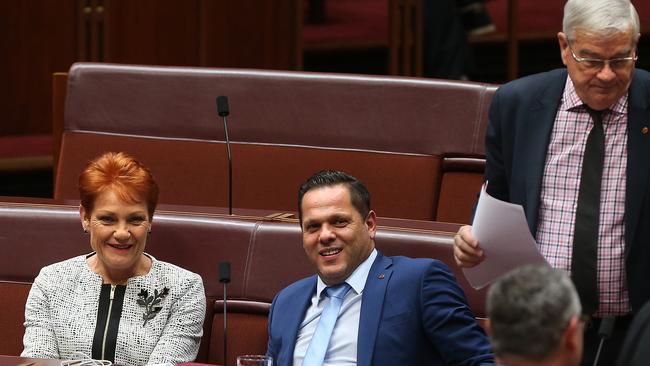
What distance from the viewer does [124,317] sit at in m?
1.43

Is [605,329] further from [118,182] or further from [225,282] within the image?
[118,182]

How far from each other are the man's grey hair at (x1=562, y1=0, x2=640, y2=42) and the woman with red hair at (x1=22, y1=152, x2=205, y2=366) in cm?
58

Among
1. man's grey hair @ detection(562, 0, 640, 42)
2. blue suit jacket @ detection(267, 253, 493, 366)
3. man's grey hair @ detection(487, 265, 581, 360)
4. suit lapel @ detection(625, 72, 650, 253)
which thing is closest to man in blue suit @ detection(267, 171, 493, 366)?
blue suit jacket @ detection(267, 253, 493, 366)

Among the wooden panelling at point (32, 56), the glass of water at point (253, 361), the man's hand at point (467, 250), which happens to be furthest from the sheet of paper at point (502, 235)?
the wooden panelling at point (32, 56)

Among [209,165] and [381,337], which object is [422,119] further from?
[381,337]

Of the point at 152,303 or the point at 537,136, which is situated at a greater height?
the point at 537,136

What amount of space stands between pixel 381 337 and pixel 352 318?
0.16 ft

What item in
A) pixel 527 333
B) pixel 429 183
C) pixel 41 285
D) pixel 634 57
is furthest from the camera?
pixel 429 183

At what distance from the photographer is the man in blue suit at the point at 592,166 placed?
3.52ft

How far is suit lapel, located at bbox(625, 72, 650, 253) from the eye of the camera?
1.10 metres

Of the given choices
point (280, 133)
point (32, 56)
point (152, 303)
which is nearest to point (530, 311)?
point (152, 303)

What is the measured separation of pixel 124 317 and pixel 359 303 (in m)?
0.28

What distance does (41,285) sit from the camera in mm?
1451

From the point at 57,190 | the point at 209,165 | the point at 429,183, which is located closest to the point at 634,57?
the point at 429,183
